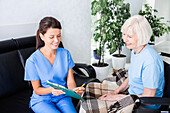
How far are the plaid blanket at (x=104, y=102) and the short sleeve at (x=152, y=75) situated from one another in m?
0.15

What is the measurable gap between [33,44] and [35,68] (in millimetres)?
721

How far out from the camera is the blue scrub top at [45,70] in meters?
1.50

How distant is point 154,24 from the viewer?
3598mm

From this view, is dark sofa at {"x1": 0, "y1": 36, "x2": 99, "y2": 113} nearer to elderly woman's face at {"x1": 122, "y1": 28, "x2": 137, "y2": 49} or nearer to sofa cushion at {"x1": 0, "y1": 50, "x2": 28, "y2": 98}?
sofa cushion at {"x1": 0, "y1": 50, "x2": 28, "y2": 98}

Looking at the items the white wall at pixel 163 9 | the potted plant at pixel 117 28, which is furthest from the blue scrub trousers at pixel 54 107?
the white wall at pixel 163 9

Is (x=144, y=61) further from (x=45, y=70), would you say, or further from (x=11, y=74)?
(x=11, y=74)

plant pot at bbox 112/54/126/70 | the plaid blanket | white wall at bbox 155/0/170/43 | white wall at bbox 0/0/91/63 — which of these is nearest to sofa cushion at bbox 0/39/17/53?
white wall at bbox 0/0/91/63

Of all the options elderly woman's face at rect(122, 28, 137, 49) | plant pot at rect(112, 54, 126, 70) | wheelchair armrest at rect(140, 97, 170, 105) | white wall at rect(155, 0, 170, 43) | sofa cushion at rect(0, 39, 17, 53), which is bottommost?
plant pot at rect(112, 54, 126, 70)

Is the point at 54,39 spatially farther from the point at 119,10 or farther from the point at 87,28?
the point at 119,10

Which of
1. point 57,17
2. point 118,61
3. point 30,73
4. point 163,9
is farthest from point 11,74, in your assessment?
point 163,9

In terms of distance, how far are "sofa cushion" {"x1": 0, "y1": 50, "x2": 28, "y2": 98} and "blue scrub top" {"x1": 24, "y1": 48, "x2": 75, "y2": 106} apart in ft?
1.20

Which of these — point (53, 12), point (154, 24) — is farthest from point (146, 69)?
point (154, 24)

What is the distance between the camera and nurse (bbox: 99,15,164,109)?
1.33 metres

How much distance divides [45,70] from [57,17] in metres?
1.29
